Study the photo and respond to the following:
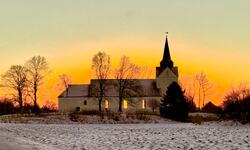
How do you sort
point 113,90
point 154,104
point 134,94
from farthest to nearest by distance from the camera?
point 113,90 < point 134,94 < point 154,104

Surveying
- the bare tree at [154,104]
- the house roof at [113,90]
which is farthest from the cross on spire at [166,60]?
the bare tree at [154,104]

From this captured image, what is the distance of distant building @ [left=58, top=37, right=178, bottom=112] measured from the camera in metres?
125

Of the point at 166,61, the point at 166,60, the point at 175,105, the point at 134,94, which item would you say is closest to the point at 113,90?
the point at 134,94

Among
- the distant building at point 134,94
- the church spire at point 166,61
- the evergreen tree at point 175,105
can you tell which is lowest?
the evergreen tree at point 175,105

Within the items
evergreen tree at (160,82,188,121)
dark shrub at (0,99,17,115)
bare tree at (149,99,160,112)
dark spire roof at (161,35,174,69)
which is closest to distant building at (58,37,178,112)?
dark spire roof at (161,35,174,69)

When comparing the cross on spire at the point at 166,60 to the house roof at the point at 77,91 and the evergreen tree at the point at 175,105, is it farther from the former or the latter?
the evergreen tree at the point at 175,105

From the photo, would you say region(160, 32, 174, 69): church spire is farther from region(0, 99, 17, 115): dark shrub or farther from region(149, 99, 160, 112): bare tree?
region(0, 99, 17, 115): dark shrub

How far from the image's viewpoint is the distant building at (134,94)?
125 metres

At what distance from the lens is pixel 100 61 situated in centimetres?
10475

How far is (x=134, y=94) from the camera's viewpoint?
12450 centimetres

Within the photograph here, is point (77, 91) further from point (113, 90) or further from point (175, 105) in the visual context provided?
point (175, 105)

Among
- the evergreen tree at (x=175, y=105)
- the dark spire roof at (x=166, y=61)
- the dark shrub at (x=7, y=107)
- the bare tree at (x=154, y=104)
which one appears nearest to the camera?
the evergreen tree at (x=175, y=105)

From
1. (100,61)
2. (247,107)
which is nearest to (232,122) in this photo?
(247,107)

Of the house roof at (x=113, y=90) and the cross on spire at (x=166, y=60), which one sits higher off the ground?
the cross on spire at (x=166, y=60)
